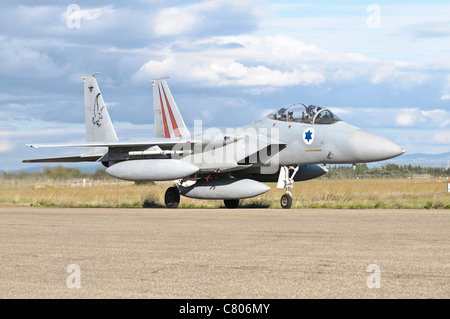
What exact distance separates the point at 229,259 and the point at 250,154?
12.4m

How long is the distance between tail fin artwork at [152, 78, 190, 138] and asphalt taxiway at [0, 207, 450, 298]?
12.7m

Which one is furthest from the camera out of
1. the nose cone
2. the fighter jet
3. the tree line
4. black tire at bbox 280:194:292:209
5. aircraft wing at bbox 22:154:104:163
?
the tree line

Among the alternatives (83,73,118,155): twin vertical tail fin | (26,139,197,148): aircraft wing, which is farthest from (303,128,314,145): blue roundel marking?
(83,73,118,155): twin vertical tail fin

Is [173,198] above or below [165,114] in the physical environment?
below

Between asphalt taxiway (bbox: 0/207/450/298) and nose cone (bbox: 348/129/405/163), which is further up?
nose cone (bbox: 348/129/405/163)

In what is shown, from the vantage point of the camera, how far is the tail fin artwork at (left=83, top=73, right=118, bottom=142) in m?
24.7

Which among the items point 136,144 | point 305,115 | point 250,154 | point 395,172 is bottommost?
point 395,172

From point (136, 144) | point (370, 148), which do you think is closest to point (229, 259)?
point (370, 148)

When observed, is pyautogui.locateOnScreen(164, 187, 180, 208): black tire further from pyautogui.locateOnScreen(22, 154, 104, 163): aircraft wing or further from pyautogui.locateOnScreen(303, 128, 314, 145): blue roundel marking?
pyautogui.locateOnScreen(303, 128, 314, 145): blue roundel marking

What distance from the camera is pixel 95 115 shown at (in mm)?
24859

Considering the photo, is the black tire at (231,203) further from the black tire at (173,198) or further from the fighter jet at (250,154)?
the black tire at (173,198)

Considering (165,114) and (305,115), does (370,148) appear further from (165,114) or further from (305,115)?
(165,114)
